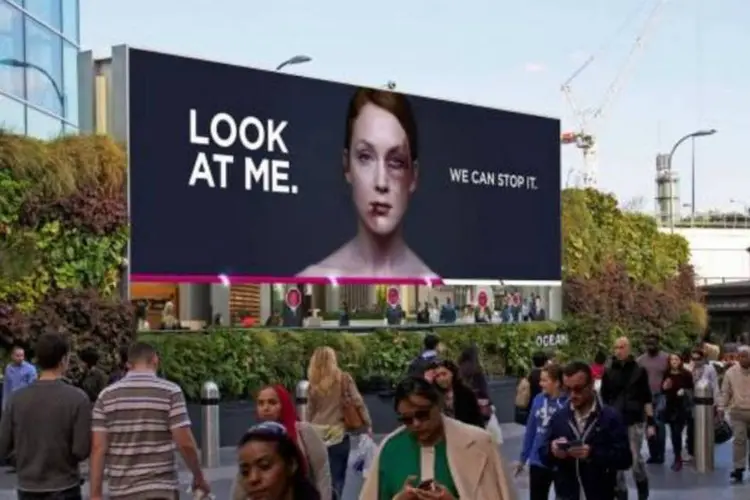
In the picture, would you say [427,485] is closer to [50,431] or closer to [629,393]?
[50,431]

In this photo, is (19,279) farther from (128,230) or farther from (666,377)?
(666,377)

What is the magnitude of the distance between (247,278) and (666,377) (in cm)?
727

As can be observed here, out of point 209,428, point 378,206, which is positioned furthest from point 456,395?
point 378,206

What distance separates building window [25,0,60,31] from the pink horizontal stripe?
5362 millimetres

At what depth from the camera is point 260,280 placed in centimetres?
2091

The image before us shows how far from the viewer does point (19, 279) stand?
17188mm

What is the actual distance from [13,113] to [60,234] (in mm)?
2968

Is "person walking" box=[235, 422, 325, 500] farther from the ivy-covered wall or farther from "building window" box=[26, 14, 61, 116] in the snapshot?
"building window" box=[26, 14, 61, 116]

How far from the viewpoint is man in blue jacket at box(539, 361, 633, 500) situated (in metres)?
8.13

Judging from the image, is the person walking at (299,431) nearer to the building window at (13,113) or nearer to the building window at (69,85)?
the building window at (13,113)

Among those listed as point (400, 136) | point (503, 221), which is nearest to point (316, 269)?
point (400, 136)

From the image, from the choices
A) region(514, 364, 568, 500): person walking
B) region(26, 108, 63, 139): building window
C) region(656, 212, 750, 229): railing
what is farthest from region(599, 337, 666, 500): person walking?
region(656, 212, 750, 229): railing

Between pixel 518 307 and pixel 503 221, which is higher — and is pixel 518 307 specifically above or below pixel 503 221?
below

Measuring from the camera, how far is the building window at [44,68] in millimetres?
21016
